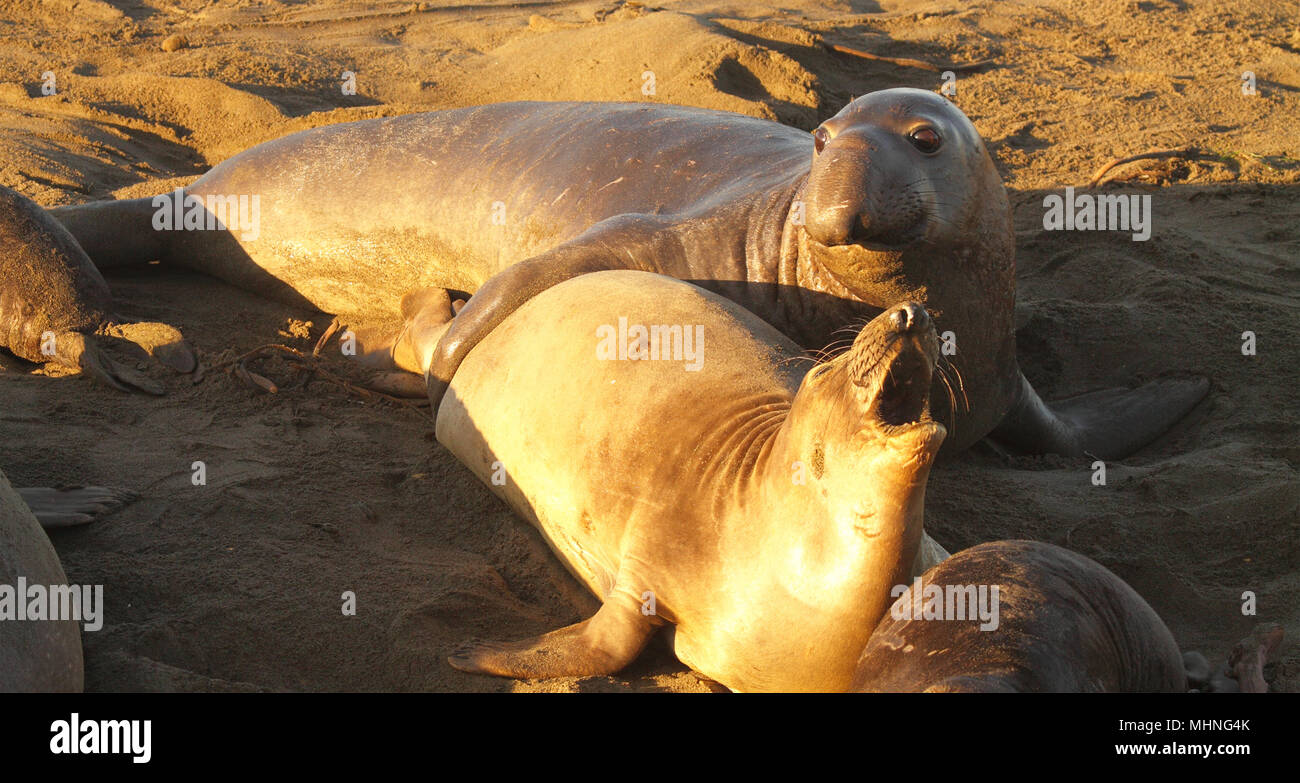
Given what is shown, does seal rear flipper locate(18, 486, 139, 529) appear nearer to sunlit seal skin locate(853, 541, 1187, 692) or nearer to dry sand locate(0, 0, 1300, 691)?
dry sand locate(0, 0, 1300, 691)

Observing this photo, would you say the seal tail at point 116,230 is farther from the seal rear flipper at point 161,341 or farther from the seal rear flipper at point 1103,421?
the seal rear flipper at point 1103,421

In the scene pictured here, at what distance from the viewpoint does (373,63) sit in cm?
945

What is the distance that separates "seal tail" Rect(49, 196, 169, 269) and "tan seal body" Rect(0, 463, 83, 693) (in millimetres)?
3066

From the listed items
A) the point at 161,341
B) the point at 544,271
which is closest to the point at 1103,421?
the point at 544,271

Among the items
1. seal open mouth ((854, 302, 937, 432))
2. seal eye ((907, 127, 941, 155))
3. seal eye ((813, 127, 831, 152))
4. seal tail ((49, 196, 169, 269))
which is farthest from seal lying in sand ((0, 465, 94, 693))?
seal tail ((49, 196, 169, 269))

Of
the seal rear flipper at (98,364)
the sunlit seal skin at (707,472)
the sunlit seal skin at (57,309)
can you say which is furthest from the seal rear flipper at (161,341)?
the sunlit seal skin at (707,472)

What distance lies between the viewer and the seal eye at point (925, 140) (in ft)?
13.3

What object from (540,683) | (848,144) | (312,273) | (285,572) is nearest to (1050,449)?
(848,144)

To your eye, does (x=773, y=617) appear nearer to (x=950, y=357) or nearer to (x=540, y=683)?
(x=540, y=683)

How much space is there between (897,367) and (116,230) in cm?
447

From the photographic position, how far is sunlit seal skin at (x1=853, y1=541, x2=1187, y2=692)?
2.62 m

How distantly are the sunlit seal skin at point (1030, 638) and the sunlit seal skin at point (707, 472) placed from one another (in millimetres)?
169

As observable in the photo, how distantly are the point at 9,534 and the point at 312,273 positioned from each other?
3.09 meters

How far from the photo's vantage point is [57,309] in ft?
16.6
